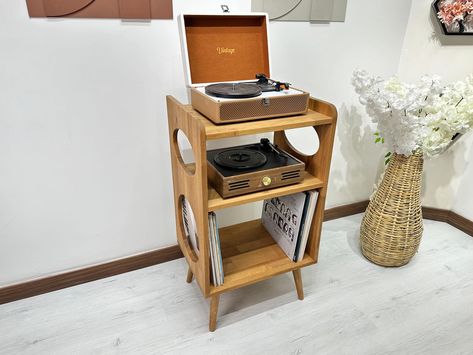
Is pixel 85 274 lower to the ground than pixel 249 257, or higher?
lower

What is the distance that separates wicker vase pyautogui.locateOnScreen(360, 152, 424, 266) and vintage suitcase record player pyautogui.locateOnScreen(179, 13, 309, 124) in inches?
25.6

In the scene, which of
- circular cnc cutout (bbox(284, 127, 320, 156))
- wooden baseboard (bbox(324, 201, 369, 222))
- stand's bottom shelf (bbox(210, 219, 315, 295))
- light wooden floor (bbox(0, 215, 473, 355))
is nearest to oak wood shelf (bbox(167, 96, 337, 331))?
stand's bottom shelf (bbox(210, 219, 315, 295))

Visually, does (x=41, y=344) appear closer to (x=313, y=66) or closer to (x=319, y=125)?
(x=319, y=125)

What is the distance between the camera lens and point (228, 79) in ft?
4.14

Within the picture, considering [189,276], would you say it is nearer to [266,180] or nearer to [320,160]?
[266,180]

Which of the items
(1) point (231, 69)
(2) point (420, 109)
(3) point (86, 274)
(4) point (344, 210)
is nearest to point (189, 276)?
(3) point (86, 274)

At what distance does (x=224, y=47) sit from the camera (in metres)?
1.24

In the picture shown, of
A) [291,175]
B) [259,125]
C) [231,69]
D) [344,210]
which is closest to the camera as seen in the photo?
[259,125]

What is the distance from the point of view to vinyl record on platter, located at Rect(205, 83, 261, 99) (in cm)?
102

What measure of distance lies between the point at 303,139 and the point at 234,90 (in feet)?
2.36

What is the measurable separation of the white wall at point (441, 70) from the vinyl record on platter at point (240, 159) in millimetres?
1072

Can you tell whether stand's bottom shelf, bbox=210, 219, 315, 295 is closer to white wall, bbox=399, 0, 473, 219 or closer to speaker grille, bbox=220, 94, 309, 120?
speaker grille, bbox=220, 94, 309, 120

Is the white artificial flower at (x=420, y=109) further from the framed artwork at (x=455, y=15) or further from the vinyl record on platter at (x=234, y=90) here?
the vinyl record on platter at (x=234, y=90)

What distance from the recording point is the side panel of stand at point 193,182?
0.99m
